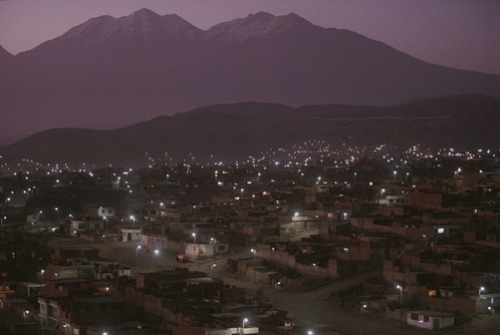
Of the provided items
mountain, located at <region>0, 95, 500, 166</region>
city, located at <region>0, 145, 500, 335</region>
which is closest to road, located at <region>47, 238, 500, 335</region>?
city, located at <region>0, 145, 500, 335</region>

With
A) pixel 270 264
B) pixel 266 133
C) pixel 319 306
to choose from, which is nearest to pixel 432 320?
pixel 319 306

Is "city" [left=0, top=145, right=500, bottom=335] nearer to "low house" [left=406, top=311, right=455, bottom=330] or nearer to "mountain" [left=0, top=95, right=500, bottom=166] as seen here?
"low house" [left=406, top=311, right=455, bottom=330]

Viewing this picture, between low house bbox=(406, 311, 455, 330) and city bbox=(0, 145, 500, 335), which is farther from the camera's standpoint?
city bbox=(0, 145, 500, 335)

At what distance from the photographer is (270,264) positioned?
1458 centimetres

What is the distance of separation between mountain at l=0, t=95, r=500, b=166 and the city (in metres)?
25.2

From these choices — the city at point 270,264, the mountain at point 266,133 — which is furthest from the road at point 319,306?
the mountain at point 266,133

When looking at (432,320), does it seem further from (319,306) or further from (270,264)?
(270,264)

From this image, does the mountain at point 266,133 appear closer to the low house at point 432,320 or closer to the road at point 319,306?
the road at point 319,306

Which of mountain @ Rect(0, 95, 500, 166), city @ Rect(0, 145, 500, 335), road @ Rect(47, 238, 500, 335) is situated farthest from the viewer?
mountain @ Rect(0, 95, 500, 166)

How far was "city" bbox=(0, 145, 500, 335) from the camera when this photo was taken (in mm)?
11223

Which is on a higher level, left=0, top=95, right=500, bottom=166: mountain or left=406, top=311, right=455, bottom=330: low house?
left=0, top=95, right=500, bottom=166: mountain

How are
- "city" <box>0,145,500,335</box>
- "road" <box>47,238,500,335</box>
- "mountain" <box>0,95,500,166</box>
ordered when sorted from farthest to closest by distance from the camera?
"mountain" <box>0,95,500,166</box>
"city" <box>0,145,500,335</box>
"road" <box>47,238,500,335</box>

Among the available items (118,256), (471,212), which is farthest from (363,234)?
(118,256)

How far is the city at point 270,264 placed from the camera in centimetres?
1122
